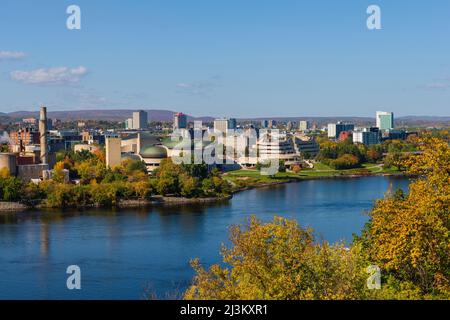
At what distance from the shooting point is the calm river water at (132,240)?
751cm

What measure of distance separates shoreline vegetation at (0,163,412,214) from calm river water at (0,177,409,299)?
82 centimetres

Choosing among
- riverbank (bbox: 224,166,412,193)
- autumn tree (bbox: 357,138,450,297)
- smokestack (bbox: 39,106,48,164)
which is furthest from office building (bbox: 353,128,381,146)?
Answer: autumn tree (bbox: 357,138,450,297)

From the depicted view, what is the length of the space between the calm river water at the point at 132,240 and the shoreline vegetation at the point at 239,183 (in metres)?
0.82

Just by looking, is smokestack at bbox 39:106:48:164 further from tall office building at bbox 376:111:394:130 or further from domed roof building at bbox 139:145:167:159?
tall office building at bbox 376:111:394:130

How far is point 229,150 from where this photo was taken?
2769cm

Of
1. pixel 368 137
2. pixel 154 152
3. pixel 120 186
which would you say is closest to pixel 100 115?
pixel 368 137

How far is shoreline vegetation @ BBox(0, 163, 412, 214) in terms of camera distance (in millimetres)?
15135

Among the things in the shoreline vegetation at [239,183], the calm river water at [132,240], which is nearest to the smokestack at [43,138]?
the shoreline vegetation at [239,183]

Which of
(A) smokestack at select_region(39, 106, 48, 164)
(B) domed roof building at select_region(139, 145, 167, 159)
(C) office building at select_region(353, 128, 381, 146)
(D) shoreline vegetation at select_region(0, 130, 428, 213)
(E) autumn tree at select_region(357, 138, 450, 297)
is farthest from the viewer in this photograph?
(C) office building at select_region(353, 128, 381, 146)

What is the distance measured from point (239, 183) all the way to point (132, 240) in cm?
960

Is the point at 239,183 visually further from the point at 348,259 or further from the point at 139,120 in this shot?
the point at 139,120
